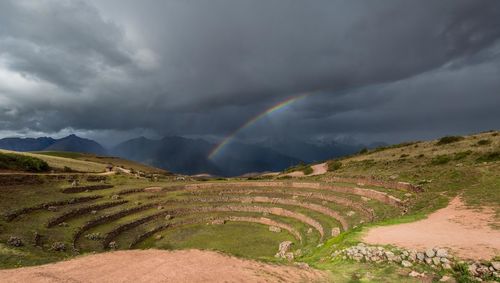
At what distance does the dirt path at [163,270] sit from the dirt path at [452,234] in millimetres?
6696

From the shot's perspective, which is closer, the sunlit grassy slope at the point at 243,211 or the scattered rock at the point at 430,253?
the scattered rock at the point at 430,253

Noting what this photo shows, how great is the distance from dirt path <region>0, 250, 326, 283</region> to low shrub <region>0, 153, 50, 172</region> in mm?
51173

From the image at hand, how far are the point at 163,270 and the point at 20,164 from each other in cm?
6120

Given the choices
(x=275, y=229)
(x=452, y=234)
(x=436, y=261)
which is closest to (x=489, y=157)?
(x=275, y=229)

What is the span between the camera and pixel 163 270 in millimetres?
14508

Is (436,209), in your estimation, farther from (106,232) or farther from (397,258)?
(106,232)

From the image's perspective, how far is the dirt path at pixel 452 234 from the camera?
51.4 feet

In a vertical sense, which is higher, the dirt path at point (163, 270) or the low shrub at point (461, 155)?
the low shrub at point (461, 155)

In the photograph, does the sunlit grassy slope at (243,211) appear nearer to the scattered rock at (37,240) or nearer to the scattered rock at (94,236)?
the scattered rock at (94,236)

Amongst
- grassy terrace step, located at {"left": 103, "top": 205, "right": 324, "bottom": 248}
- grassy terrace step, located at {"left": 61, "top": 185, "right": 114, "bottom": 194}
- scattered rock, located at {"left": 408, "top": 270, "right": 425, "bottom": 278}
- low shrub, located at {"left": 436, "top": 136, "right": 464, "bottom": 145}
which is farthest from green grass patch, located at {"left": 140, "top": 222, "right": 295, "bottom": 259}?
low shrub, located at {"left": 436, "top": 136, "right": 464, "bottom": 145}

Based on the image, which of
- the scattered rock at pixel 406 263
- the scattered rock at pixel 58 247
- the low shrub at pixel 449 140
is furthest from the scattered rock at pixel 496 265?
the low shrub at pixel 449 140

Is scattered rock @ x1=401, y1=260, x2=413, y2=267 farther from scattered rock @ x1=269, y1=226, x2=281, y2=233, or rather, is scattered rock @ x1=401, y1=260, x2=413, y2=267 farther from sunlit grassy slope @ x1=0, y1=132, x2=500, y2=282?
scattered rock @ x1=269, y1=226, x2=281, y2=233

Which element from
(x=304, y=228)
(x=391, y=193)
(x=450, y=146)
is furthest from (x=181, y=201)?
(x=450, y=146)

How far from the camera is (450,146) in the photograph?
65562 mm
